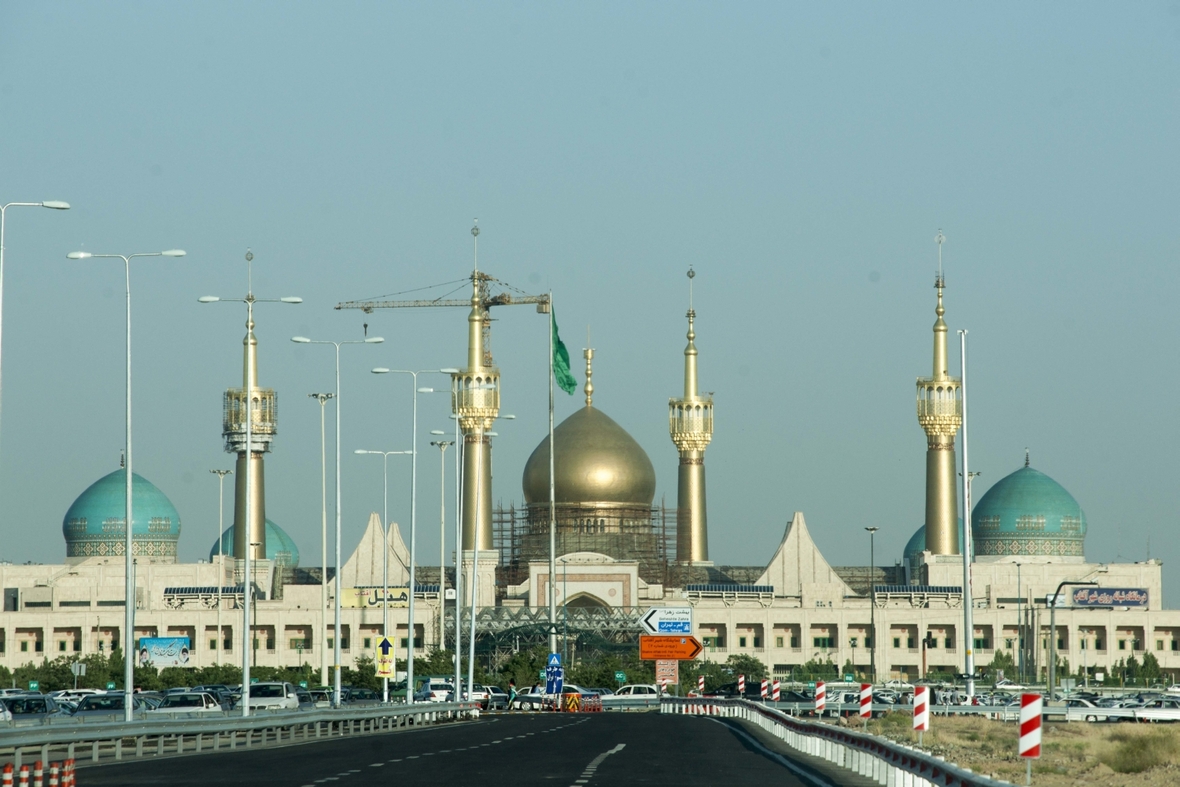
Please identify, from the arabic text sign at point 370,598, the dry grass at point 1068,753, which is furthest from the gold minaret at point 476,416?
the dry grass at point 1068,753

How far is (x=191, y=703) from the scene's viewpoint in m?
48.3

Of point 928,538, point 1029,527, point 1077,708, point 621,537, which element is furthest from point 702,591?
point 1077,708

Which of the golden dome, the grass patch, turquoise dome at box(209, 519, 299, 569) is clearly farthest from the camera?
turquoise dome at box(209, 519, 299, 569)

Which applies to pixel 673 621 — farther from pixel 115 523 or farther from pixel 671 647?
pixel 115 523

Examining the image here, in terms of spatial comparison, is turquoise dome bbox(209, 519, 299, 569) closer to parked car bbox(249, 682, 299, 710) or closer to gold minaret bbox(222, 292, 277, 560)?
gold minaret bbox(222, 292, 277, 560)

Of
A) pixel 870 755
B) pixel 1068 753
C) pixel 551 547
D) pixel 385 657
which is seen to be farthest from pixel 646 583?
pixel 870 755

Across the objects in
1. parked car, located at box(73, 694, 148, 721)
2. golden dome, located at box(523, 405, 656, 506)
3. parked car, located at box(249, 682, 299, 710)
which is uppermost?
golden dome, located at box(523, 405, 656, 506)

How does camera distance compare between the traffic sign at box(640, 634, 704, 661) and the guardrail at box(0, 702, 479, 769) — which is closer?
the guardrail at box(0, 702, 479, 769)

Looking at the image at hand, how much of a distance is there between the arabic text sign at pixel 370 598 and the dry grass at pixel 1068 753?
201ft

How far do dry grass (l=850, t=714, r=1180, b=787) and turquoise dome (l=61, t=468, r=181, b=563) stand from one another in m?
82.2

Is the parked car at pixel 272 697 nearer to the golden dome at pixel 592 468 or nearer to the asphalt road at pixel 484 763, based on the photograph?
the asphalt road at pixel 484 763

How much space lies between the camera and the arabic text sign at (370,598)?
114 metres

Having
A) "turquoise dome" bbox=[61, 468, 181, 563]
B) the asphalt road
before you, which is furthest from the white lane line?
"turquoise dome" bbox=[61, 468, 181, 563]

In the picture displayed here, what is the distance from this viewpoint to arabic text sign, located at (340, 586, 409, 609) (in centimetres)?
11356
